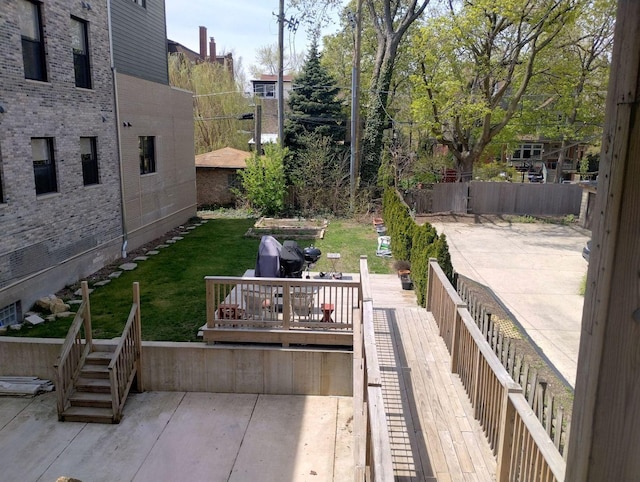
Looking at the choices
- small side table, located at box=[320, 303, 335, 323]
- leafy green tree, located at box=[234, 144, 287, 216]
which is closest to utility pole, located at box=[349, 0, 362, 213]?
leafy green tree, located at box=[234, 144, 287, 216]

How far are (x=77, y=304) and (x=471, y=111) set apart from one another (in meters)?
15.9

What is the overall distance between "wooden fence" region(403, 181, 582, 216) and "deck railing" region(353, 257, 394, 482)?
55.4ft

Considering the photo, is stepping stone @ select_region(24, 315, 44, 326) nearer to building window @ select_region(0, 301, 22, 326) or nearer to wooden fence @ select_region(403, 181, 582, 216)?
building window @ select_region(0, 301, 22, 326)

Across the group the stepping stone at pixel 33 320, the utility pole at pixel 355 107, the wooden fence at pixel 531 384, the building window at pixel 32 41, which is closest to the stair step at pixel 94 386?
the stepping stone at pixel 33 320

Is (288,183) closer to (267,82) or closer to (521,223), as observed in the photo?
(521,223)

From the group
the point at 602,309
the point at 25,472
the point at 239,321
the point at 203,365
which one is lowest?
the point at 25,472

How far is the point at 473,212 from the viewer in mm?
23656

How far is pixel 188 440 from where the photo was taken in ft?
24.6

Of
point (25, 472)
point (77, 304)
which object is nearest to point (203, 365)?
point (25, 472)

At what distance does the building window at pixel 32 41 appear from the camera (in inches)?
420

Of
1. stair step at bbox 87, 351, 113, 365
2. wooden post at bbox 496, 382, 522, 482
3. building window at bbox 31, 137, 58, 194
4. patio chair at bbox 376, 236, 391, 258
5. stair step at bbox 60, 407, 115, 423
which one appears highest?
building window at bbox 31, 137, 58, 194

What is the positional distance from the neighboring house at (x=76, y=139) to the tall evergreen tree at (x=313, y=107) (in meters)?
8.87

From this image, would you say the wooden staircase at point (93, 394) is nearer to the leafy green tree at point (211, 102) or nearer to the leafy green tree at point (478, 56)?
the leafy green tree at point (478, 56)

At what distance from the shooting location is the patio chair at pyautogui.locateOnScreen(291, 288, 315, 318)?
884 cm
